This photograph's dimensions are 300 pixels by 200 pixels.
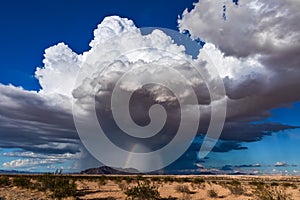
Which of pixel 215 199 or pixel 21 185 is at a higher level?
pixel 21 185

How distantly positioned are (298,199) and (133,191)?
57.1 ft

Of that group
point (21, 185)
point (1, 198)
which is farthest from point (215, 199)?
point (21, 185)

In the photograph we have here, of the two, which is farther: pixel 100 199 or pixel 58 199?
pixel 100 199

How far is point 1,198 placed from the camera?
87.1ft

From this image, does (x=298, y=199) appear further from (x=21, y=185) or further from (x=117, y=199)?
(x=21, y=185)

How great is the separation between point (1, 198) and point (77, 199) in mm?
6644

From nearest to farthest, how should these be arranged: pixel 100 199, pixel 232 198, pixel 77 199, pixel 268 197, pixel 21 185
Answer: pixel 268 197
pixel 77 199
pixel 100 199
pixel 232 198
pixel 21 185

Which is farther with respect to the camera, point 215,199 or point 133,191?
point 215,199

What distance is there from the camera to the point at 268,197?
67.9 ft

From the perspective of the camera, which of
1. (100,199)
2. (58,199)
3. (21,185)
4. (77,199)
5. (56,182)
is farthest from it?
(21,185)

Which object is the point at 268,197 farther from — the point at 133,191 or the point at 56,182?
the point at 56,182

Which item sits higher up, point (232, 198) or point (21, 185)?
point (21, 185)

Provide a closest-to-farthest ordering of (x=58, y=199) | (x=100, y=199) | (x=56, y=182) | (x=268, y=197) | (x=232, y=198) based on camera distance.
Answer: (x=268, y=197) < (x=58, y=199) < (x=100, y=199) < (x=232, y=198) < (x=56, y=182)

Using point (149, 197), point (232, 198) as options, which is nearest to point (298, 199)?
point (232, 198)
